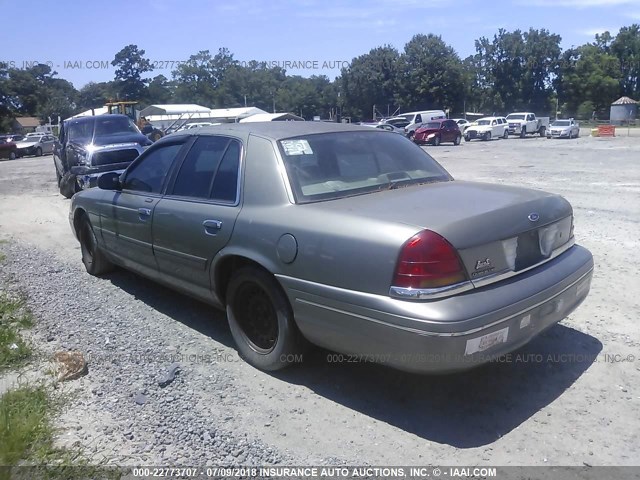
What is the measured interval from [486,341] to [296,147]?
1.87 meters

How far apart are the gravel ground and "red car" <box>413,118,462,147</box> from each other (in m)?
30.2

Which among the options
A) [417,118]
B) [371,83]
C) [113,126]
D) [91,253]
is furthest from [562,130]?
[91,253]

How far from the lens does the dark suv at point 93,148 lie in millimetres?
12391

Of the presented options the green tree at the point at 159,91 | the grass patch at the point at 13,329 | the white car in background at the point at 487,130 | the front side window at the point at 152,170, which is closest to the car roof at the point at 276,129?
the front side window at the point at 152,170

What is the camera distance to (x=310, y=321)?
3502mm

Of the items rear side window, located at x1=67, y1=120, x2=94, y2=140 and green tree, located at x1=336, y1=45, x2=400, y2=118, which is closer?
rear side window, located at x1=67, y1=120, x2=94, y2=140

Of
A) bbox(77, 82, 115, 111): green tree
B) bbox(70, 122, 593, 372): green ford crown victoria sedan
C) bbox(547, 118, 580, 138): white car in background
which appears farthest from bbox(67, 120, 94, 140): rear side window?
bbox(77, 82, 115, 111): green tree

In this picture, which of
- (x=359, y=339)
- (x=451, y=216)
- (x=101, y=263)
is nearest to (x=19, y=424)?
(x=359, y=339)

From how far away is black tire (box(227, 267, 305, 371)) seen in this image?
12.3ft

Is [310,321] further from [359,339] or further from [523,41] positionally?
[523,41]

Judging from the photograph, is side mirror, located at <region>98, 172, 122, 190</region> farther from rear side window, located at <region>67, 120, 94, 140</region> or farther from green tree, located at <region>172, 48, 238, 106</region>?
green tree, located at <region>172, 48, 238, 106</region>

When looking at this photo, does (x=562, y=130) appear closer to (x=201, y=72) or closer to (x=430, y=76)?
(x=430, y=76)

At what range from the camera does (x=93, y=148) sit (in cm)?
1284

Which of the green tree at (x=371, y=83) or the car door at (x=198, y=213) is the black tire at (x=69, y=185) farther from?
the green tree at (x=371, y=83)
